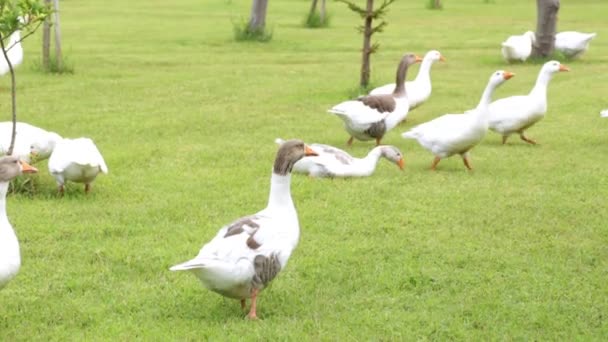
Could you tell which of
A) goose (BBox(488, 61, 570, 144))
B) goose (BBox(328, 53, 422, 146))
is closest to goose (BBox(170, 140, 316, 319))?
goose (BBox(328, 53, 422, 146))

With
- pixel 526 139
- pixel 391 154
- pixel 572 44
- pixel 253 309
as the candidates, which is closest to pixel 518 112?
pixel 526 139

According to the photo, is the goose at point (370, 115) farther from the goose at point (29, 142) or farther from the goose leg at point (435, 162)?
the goose at point (29, 142)

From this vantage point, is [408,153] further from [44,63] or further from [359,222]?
[44,63]

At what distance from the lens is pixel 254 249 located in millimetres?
5492

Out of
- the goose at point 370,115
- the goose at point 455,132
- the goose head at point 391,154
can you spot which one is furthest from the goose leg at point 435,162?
the goose at point 370,115

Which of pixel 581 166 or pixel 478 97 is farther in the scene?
pixel 478 97

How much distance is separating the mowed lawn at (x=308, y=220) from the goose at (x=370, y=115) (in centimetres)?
29

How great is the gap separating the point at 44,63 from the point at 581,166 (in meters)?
10.1

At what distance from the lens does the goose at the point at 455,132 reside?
32.1ft

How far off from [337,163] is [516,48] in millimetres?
10565

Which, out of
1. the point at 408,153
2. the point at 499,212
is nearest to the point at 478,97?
the point at 408,153

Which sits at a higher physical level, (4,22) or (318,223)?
(4,22)

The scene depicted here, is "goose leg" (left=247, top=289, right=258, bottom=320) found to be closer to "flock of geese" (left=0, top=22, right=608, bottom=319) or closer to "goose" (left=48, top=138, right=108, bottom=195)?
"flock of geese" (left=0, top=22, right=608, bottom=319)

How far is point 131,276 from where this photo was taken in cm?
659
